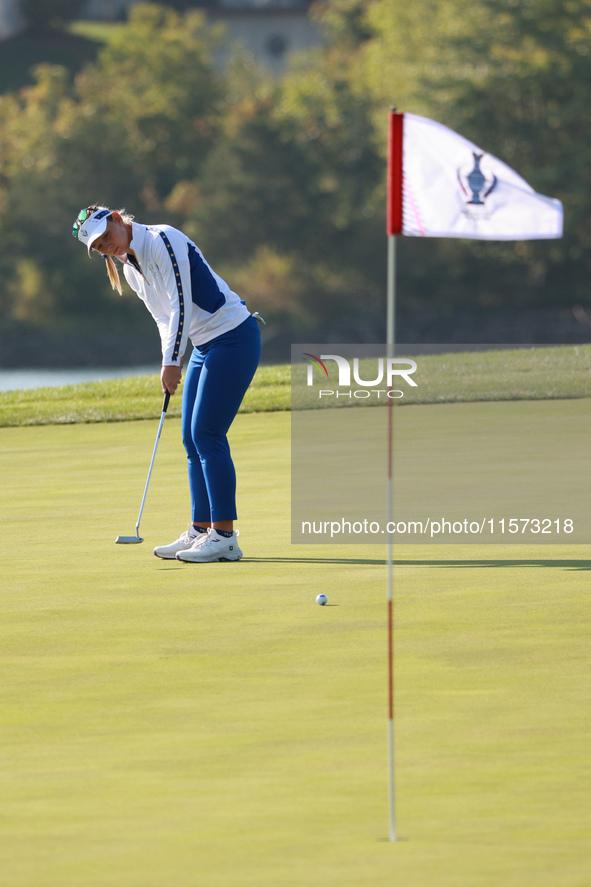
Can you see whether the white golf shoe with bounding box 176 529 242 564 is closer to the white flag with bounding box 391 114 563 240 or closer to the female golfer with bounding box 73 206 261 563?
the female golfer with bounding box 73 206 261 563

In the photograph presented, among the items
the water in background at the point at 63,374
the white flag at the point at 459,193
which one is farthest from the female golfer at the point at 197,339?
the water in background at the point at 63,374

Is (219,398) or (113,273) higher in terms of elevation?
(113,273)

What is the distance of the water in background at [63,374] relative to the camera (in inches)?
2552

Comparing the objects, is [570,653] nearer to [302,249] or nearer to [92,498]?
[92,498]

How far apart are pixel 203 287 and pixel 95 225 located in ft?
2.13

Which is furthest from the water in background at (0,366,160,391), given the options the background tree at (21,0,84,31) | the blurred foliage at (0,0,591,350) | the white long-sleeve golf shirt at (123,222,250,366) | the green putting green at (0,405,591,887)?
the background tree at (21,0,84,31)

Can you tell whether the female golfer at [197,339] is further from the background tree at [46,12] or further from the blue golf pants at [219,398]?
the background tree at [46,12]

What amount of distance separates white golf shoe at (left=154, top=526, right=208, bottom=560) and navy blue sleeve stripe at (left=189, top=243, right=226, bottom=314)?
3.87ft

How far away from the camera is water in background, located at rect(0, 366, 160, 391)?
213 feet

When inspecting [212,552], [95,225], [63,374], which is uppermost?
[95,225]

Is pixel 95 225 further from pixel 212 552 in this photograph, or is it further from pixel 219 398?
pixel 212 552

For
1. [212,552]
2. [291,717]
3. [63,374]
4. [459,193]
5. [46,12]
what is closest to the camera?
[291,717]

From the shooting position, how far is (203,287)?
24.1 ft

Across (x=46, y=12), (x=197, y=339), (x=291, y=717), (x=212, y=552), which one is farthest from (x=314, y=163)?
(x=46, y=12)
